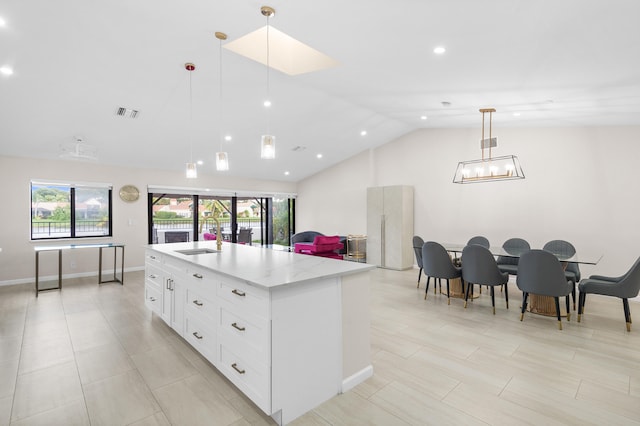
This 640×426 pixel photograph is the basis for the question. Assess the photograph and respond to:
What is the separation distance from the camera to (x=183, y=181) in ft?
24.4

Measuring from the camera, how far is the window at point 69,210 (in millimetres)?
5938

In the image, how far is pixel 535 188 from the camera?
18.3 ft

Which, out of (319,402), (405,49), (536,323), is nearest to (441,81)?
(405,49)

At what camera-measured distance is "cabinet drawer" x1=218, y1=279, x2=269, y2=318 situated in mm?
1934

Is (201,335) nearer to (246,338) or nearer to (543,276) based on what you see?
(246,338)

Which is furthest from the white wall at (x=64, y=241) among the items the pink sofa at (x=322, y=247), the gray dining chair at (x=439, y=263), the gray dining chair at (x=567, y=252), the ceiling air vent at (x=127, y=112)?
the gray dining chair at (x=567, y=252)

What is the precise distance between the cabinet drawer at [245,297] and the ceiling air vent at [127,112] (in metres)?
3.51

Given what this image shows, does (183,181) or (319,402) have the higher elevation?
(183,181)

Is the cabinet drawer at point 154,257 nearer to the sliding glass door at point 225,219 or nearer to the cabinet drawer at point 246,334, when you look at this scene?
the cabinet drawer at point 246,334

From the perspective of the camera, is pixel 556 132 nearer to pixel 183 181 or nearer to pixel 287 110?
pixel 287 110

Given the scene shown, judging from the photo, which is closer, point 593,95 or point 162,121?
point 593,95

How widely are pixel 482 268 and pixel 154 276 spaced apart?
4020mm

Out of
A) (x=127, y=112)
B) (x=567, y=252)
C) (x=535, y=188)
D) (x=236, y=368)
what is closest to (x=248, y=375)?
(x=236, y=368)

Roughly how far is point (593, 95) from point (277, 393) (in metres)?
4.30
